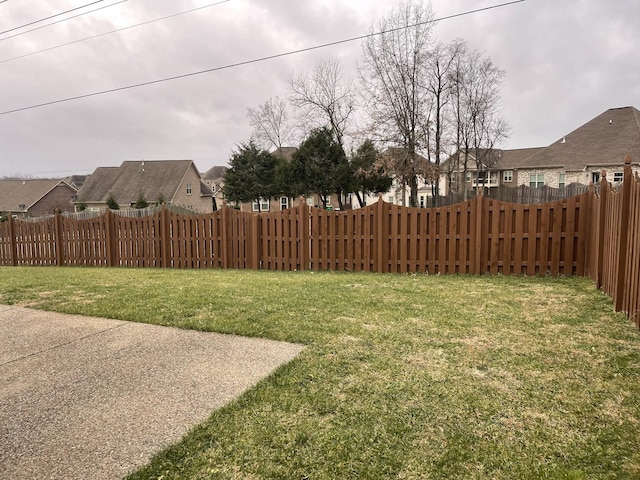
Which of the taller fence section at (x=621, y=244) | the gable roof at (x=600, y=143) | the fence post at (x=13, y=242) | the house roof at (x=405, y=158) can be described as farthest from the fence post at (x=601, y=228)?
the gable roof at (x=600, y=143)

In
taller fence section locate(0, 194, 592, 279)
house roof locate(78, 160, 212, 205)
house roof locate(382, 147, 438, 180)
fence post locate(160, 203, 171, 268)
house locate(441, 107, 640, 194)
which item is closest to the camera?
taller fence section locate(0, 194, 592, 279)

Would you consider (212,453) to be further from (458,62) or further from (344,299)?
(458,62)

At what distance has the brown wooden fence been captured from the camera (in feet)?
19.9

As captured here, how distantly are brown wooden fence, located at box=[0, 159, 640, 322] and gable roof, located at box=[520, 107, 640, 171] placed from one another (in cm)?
3050

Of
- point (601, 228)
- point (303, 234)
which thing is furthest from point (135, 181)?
point (601, 228)

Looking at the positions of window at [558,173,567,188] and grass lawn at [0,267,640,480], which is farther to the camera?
window at [558,173,567,188]

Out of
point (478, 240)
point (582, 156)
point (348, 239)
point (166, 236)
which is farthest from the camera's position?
point (582, 156)

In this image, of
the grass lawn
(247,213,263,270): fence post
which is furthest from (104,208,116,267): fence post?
the grass lawn

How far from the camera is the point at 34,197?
4888 centimetres

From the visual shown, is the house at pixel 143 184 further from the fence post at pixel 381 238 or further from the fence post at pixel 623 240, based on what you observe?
the fence post at pixel 623 240

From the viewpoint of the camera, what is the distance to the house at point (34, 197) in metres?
47.9

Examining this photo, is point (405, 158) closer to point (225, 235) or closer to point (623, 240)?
point (225, 235)

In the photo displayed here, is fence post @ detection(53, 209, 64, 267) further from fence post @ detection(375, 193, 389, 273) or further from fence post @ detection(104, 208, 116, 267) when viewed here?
fence post @ detection(375, 193, 389, 273)

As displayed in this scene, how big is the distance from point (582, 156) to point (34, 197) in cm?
6071
